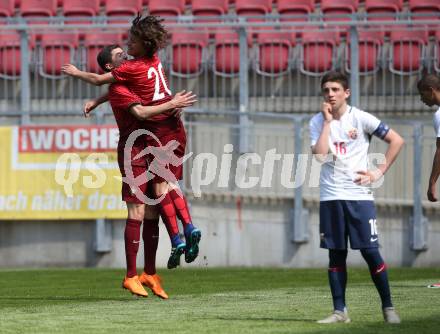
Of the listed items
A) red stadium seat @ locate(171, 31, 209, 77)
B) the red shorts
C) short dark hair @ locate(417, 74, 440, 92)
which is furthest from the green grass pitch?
red stadium seat @ locate(171, 31, 209, 77)

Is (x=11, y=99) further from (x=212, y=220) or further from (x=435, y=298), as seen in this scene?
(x=435, y=298)

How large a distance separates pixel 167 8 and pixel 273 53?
86.2 inches

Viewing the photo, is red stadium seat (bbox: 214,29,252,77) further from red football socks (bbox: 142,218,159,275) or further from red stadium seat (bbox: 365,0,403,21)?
red football socks (bbox: 142,218,159,275)

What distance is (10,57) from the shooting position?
1700 centimetres

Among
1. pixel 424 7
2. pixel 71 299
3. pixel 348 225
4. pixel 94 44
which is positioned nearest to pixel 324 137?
pixel 348 225

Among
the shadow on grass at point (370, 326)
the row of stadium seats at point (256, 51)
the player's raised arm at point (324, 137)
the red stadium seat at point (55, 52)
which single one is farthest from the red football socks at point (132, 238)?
the red stadium seat at point (55, 52)

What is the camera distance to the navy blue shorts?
7.58 meters

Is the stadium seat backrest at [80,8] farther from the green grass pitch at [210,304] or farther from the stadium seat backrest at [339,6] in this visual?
the green grass pitch at [210,304]

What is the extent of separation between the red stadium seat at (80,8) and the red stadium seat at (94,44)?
1344 mm

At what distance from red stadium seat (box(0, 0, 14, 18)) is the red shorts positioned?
953 cm

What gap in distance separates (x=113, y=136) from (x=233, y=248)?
2.24 meters

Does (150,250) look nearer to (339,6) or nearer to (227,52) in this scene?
(227,52)

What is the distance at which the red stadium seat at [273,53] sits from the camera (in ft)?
55.9

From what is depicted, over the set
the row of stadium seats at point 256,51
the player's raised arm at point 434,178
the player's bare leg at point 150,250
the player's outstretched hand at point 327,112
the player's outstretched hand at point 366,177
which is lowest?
the player's bare leg at point 150,250
